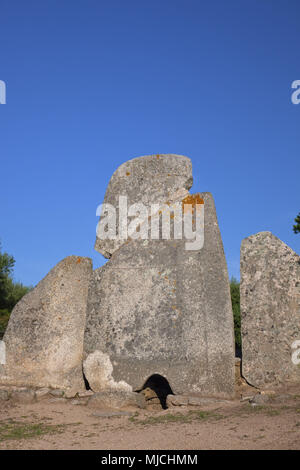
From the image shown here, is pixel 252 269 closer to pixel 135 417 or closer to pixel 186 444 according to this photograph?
pixel 135 417

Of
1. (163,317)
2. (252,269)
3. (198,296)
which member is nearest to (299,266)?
(252,269)

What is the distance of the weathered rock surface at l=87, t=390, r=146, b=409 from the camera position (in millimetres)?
8430

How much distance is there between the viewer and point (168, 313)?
9016 mm

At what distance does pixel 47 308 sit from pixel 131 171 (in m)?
3.39

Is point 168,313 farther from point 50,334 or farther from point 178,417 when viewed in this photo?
point 50,334

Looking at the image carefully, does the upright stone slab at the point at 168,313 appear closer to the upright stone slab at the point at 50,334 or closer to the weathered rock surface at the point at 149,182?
the weathered rock surface at the point at 149,182

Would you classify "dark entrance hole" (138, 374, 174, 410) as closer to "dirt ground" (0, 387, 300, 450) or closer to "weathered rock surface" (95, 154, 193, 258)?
"dirt ground" (0, 387, 300, 450)

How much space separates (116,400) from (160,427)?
1.92m

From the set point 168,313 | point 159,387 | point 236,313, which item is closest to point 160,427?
point 168,313

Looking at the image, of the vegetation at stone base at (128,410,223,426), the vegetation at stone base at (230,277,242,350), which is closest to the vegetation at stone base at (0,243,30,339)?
the vegetation at stone base at (230,277,242,350)

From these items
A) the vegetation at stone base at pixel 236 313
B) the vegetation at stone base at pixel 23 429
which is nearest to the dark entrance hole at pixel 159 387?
the vegetation at stone base at pixel 23 429

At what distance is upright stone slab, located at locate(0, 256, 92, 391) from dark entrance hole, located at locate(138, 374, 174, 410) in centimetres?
135

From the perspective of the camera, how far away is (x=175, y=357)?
8.71 metres

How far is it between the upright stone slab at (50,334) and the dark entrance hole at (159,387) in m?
1.35
